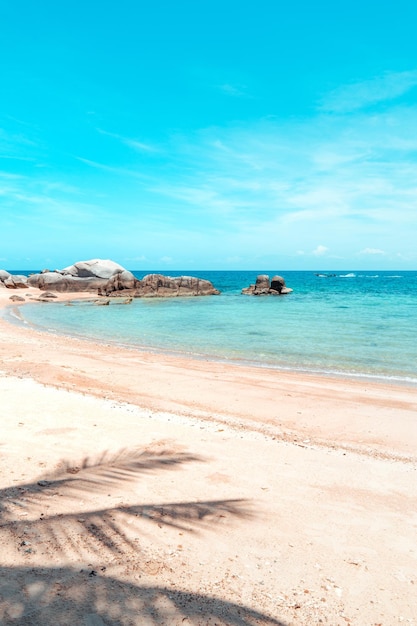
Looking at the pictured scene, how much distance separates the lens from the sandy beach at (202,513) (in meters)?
3.21

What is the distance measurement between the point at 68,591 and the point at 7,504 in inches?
61.9

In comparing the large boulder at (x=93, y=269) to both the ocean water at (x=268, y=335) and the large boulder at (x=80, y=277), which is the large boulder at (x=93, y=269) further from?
the ocean water at (x=268, y=335)

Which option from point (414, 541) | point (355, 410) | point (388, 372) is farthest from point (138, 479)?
point (388, 372)

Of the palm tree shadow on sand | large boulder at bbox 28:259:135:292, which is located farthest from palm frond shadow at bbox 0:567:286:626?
large boulder at bbox 28:259:135:292

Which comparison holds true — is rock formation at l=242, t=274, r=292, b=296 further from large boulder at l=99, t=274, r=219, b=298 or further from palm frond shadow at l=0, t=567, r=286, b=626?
palm frond shadow at l=0, t=567, r=286, b=626

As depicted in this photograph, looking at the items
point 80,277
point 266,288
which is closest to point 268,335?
point 266,288

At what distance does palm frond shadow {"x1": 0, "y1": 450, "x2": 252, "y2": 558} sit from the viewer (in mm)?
3847

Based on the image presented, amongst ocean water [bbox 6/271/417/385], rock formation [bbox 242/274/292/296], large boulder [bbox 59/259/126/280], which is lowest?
ocean water [bbox 6/271/417/385]

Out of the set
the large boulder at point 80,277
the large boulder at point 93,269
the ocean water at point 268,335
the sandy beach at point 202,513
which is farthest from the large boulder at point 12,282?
the sandy beach at point 202,513

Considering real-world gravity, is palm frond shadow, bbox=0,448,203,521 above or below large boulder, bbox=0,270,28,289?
below

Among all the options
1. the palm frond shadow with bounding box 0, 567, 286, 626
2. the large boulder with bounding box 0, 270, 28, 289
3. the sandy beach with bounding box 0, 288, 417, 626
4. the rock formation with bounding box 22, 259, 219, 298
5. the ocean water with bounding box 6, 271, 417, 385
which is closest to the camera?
the palm frond shadow with bounding box 0, 567, 286, 626

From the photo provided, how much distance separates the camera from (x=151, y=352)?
58.5ft

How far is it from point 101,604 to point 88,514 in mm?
1298

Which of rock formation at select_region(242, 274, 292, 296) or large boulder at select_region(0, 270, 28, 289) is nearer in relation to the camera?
large boulder at select_region(0, 270, 28, 289)
